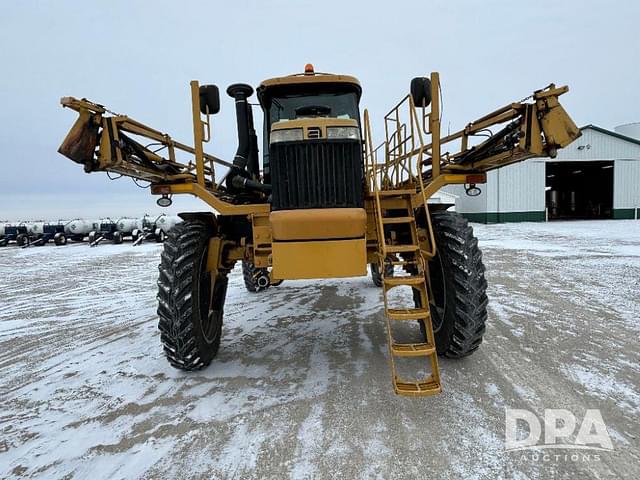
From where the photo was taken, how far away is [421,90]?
412 cm

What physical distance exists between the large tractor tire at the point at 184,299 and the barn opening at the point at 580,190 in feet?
93.4

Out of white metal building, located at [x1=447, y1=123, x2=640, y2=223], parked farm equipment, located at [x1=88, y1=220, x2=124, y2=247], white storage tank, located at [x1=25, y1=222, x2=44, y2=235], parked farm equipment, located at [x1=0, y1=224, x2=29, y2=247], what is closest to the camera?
parked farm equipment, located at [x1=88, y1=220, x2=124, y2=247]

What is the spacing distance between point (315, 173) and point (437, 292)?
72.3 inches

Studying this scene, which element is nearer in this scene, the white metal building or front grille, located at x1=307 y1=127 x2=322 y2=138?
front grille, located at x1=307 y1=127 x2=322 y2=138

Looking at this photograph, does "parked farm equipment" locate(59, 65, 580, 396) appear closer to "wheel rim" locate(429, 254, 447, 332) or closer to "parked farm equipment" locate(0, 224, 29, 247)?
"wheel rim" locate(429, 254, 447, 332)

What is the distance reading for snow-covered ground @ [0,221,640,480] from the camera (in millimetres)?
→ 2471

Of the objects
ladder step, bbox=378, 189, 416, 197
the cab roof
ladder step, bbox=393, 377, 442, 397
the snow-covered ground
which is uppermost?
the cab roof

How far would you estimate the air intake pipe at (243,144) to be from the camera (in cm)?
424

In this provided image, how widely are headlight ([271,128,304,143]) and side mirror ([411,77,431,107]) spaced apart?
1433 mm

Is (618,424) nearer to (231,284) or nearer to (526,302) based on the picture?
(526,302)

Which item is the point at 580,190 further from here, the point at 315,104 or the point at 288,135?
the point at 288,135

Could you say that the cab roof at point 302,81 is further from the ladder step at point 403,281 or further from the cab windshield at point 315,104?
the ladder step at point 403,281

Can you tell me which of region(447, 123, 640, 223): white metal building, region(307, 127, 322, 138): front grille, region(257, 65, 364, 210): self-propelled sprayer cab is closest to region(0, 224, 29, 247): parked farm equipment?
region(257, 65, 364, 210): self-propelled sprayer cab

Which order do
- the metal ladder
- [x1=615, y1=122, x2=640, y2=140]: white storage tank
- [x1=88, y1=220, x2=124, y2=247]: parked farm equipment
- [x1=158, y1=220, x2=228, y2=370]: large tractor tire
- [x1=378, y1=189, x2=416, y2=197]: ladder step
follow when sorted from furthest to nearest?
[x1=615, y1=122, x2=640, y2=140]: white storage tank → [x1=88, y1=220, x2=124, y2=247]: parked farm equipment → [x1=378, y1=189, x2=416, y2=197]: ladder step → [x1=158, y1=220, x2=228, y2=370]: large tractor tire → the metal ladder
